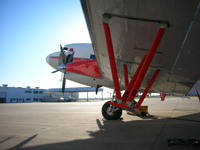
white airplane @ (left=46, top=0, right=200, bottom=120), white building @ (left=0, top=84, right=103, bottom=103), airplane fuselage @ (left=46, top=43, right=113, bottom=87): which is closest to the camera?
white airplane @ (left=46, top=0, right=200, bottom=120)

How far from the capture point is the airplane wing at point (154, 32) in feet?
14.4

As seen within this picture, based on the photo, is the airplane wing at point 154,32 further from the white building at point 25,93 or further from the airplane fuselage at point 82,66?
the white building at point 25,93

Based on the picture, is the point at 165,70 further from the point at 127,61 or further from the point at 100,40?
the point at 100,40

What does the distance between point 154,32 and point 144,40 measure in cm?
62

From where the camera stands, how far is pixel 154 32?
5504 millimetres

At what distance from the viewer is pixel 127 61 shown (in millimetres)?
8078

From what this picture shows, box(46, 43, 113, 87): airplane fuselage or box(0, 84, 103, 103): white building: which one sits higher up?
box(46, 43, 113, 87): airplane fuselage

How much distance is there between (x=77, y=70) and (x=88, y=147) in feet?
23.5

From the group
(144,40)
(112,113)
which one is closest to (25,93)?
(112,113)

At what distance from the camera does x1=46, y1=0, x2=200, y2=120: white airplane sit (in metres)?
4.52

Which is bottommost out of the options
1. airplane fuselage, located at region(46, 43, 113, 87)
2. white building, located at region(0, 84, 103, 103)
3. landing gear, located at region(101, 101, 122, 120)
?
white building, located at region(0, 84, 103, 103)

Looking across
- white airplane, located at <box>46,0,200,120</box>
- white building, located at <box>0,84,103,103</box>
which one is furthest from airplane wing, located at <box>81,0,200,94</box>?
white building, located at <box>0,84,103,103</box>

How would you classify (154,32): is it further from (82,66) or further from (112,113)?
(82,66)

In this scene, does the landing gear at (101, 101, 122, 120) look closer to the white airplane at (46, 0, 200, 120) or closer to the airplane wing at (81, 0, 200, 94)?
the white airplane at (46, 0, 200, 120)
